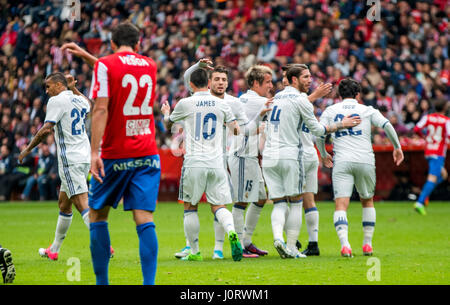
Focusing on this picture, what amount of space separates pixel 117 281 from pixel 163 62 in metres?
19.1

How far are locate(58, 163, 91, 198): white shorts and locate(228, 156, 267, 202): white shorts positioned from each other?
2.09m

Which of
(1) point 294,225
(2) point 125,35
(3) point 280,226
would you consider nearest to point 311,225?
(1) point 294,225

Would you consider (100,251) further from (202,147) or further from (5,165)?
(5,165)

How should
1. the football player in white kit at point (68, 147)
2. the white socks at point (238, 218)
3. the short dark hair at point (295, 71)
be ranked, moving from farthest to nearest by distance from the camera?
the white socks at point (238, 218) < the football player in white kit at point (68, 147) < the short dark hair at point (295, 71)

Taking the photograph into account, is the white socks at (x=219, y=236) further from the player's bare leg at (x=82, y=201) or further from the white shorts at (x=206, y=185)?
the player's bare leg at (x=82, y=201)

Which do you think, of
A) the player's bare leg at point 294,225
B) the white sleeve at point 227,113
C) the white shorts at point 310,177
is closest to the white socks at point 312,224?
the white shorts at point 310,177

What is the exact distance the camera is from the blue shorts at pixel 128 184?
669cm

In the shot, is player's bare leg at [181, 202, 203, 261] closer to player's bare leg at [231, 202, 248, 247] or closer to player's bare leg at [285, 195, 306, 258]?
player's bare leg at [231, 202, 248, 247]

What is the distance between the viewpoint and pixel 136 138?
6.74 m

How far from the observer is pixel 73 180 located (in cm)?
1052

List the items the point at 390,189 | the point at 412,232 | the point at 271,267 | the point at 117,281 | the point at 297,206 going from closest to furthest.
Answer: the point at 117,281 → the point at 271,267 → the point at 297,206 → the point at 412,232 → the point at 390,189
